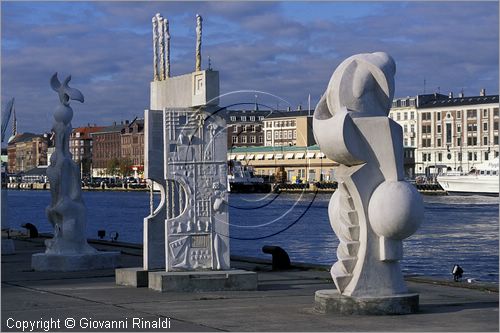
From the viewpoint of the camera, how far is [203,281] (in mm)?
18562

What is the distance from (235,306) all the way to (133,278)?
3.61 metres

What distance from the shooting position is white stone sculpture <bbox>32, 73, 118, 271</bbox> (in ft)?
81.1

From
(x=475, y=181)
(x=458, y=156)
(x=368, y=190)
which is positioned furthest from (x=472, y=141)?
(x=368, y=190)

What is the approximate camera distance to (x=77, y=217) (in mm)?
25125

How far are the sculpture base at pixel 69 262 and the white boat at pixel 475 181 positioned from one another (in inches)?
4572

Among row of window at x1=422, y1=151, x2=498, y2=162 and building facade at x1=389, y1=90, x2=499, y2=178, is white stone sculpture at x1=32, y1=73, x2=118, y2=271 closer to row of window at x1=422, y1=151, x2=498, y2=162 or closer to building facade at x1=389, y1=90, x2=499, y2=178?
building facade at x1=389, y1=90, x2=499, y2=178

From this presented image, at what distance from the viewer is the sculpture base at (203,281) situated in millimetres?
18516

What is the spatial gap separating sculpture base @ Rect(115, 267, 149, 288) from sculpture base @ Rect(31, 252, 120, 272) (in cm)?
393

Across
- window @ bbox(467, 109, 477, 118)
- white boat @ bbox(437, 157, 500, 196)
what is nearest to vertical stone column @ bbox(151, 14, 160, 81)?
white boat @ bbox(437, 157, 500, 196)

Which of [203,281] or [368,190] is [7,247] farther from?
[368,190]

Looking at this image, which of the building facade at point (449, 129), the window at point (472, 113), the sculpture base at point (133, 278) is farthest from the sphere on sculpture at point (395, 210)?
the window at point (472, 113)

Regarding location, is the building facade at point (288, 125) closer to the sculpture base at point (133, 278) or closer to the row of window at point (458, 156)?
the sculpture base at point (133, 278)

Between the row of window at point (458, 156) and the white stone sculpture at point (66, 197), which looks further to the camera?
the row of window at point (458, 156)

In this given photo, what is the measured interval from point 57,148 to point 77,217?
160 centimetres
